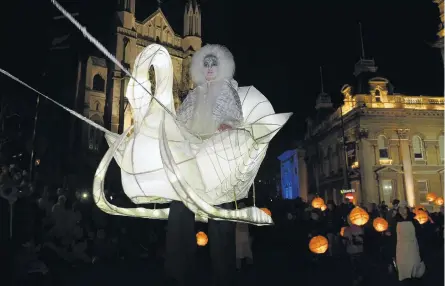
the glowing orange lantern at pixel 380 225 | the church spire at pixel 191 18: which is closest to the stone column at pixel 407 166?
the church spire at pixel 191 18

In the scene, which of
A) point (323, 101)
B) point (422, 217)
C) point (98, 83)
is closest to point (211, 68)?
point (422, 217)

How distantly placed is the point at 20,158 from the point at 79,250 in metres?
11.1

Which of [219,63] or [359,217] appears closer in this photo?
[219,63]

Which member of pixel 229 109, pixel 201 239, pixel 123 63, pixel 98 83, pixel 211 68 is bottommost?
pixel 201 239

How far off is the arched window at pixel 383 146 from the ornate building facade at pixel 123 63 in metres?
16.7

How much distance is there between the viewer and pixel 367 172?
3014cm

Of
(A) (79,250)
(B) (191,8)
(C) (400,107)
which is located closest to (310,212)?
(A) (79,250)

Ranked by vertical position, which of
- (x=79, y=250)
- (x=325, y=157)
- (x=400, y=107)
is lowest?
(x=79, y=250)

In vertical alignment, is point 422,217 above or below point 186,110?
below

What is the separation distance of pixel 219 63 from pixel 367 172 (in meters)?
28.5

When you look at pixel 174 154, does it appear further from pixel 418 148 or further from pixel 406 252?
pixel 418 148

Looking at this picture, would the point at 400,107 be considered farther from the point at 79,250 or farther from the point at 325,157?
the point at 79,250

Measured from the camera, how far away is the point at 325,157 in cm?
3847

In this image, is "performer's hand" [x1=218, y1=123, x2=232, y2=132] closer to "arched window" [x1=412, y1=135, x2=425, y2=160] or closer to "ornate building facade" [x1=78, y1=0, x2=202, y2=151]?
"ornate building facade" [x1=78, y1=0, x2=202, y2=151]
